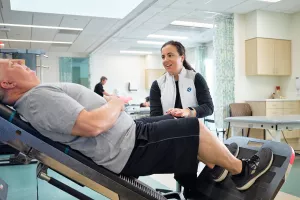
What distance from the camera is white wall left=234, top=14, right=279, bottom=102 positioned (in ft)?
18.9

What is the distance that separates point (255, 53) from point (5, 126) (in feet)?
17.4

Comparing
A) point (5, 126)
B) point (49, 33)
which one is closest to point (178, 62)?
point (5, 126)

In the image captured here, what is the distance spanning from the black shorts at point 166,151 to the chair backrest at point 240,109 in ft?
13.4

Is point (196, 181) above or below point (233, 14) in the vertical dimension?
below

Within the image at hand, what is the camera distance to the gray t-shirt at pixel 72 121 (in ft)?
3.75

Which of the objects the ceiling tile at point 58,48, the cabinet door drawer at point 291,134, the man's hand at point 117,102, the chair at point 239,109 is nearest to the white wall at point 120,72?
the ceiling tile at point 58,48

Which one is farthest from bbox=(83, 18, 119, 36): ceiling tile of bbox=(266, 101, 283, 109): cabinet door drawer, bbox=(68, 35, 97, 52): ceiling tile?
bbox=(266, 101, 283, 109): cabinet door drawer

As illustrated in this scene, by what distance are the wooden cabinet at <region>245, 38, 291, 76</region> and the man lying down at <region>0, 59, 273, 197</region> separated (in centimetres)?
464

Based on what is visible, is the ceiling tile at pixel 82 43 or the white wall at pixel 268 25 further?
the ceiling tile at pixel 82 43

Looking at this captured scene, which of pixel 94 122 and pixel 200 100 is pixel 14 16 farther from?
pixel 94 122

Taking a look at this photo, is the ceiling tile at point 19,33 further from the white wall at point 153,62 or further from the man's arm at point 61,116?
the man's arm at point 61,116

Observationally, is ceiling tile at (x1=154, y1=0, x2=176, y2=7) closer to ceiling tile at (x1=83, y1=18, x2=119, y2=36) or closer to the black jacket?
ceiling tile at (x1=83, y1=18, x2=119, y2=36)

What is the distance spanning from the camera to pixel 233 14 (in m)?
5.75

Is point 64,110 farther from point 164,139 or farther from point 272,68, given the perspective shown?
point 272,68
